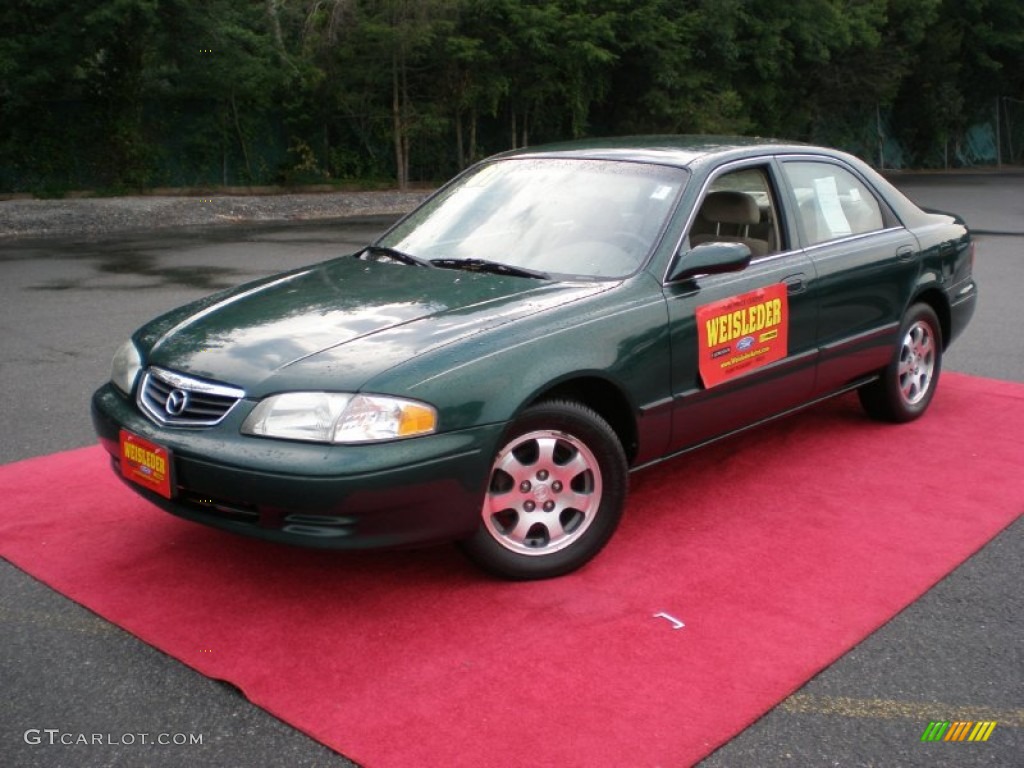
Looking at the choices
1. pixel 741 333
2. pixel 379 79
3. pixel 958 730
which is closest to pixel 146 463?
pixel 741 333

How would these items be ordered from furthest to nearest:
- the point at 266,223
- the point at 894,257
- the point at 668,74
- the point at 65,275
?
the point at 668,74 < the point at 266,223 < the point at 65,275 < the point at 894,257

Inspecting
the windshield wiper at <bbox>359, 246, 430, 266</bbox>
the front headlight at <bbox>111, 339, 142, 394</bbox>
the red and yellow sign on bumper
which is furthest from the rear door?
the front headlight at <bbox>111, 339, 142, 394</bbox>

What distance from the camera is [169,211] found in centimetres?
1972

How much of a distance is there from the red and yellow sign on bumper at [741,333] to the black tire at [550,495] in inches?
26.2

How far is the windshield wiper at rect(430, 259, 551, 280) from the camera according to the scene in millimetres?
4371

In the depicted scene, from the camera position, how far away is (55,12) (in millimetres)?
19859

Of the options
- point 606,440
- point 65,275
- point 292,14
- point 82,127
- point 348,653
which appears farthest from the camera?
point 292,14

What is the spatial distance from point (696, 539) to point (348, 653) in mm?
1573

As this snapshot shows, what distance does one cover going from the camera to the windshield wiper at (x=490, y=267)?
4371mm

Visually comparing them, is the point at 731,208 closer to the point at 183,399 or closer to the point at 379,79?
the point at 183,399

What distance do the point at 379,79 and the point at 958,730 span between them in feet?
74.0

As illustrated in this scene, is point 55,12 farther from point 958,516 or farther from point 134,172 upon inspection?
point 958,516

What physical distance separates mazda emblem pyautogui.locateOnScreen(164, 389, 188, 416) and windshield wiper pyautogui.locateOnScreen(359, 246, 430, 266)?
132 cm

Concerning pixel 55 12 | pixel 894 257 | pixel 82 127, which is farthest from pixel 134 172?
pixel 894 257
